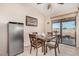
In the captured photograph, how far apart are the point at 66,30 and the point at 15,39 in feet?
3.37

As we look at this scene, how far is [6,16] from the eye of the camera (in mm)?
1609

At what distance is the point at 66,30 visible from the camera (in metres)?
1.80

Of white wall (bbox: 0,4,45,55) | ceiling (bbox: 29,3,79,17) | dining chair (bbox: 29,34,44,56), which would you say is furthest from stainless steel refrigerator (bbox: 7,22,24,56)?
ceiling (bbox: 29,3,79,17)

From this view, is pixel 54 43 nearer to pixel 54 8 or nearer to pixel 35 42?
pixel 35 42

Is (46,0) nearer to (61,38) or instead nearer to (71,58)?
(61,38)

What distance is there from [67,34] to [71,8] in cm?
51

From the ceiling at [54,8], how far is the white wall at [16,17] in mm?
85

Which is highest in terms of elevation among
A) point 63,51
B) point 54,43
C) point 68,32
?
point 68,32

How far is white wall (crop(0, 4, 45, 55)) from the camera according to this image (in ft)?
5.30

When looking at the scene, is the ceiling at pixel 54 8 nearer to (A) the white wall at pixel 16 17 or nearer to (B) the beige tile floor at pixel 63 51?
(A) the white wall at pixel 16 17

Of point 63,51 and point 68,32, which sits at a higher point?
point 68,32

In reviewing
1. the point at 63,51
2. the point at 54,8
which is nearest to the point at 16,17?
the point at 54,8

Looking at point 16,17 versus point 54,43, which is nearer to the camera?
point 16,17

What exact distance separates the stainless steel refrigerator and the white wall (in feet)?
0.23
